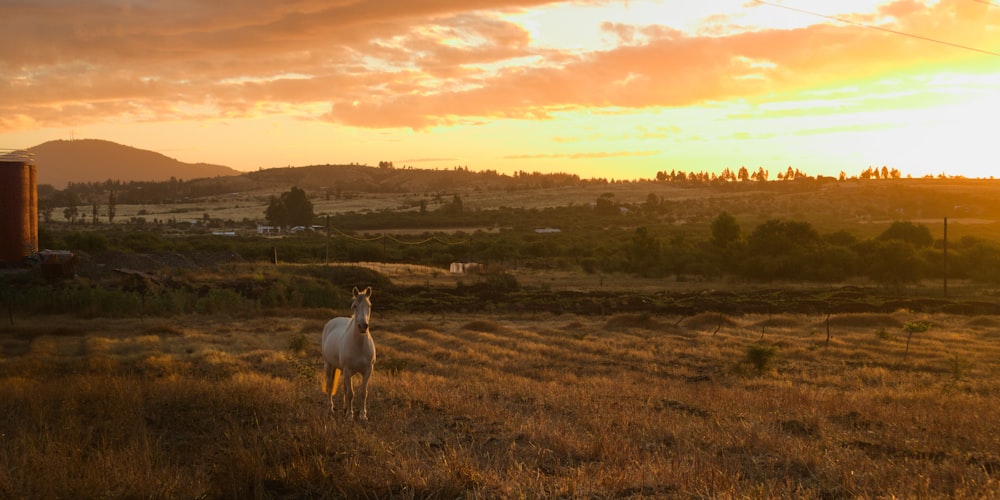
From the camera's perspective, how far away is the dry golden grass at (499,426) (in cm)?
736

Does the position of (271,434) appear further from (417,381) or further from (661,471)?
(417,381)

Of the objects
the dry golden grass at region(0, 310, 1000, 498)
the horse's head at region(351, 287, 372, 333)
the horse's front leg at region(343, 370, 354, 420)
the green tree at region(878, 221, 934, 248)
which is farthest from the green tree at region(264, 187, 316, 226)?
the horse's head at region(351, 287, 372, 333)

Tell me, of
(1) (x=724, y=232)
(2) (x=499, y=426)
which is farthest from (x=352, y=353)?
(1) (x=724, y=232)

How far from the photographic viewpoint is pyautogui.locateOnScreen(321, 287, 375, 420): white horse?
38.8ft

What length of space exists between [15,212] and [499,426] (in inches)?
1785

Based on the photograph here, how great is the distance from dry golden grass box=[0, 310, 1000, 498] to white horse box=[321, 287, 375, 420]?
1.49 feet

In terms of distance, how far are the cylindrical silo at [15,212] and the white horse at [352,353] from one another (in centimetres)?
4077

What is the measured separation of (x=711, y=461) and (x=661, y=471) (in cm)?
112

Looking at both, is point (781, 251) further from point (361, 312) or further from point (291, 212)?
point (291, 212)

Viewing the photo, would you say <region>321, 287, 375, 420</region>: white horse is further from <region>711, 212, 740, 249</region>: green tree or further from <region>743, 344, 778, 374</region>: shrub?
<region>711, 212, 740, 249</region>: green tree

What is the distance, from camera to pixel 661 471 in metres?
7.90

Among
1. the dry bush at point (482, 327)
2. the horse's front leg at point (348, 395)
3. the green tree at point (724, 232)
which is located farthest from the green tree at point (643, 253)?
the horse's front leg at point (348, 395)

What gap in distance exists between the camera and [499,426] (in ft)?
35.8

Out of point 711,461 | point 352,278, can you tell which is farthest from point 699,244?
point 711,461
